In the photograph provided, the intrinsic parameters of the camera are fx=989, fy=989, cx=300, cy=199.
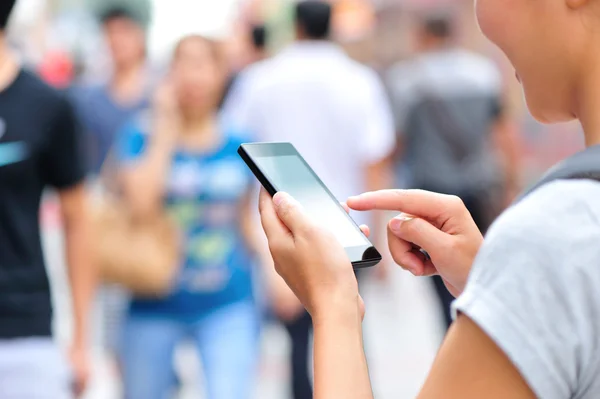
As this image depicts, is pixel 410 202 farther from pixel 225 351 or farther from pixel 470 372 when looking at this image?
pixel 225 351

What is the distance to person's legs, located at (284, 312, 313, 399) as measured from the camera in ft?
16.0

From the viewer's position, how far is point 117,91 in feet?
19.2

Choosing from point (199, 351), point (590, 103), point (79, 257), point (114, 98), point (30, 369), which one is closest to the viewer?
point (590, 103)

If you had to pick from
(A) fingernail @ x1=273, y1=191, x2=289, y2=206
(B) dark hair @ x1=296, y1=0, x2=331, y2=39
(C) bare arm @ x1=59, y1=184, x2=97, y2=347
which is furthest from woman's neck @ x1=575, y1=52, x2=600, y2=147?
(B) dark hair @ x1=296, y1=0, x2=331, y2=39

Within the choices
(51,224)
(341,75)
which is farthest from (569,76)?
(51,224)

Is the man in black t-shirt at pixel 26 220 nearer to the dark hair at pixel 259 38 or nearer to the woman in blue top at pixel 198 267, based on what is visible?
the woman in blue top at pixel 198 267

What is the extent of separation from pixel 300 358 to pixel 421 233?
339 centimetres

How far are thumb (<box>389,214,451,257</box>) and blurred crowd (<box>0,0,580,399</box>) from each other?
1573mm

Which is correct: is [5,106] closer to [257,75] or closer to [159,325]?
[159,325]

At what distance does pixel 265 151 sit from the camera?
171cm

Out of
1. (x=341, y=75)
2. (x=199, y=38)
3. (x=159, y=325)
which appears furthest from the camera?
(x=341, y=75)

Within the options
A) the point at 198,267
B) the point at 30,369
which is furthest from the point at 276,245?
the point at 198,267

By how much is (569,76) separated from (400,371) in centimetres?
505

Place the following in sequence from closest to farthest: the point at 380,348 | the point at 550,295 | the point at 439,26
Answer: the point at 550,295, the point at 439,26, the point at 380,348
